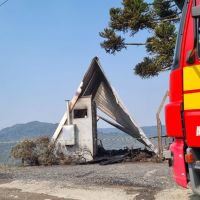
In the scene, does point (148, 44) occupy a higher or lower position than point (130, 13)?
lower

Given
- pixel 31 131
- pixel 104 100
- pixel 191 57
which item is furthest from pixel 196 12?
pixel 31 131

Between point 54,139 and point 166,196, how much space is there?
980 cm

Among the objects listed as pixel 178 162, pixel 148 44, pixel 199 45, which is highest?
pixel 148 44

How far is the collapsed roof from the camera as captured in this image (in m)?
17.5

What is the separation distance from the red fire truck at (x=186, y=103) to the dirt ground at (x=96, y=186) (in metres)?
2.06

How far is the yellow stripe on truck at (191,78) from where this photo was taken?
524cm

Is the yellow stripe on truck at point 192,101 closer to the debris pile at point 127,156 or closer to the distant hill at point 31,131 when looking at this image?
the debris pile at point 127,156

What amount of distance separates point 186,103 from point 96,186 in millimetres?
4582

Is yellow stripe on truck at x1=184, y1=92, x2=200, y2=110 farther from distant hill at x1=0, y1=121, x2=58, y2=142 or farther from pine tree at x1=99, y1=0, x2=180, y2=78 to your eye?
distant hill at x1=0, y1=121, x2=58, y2=142

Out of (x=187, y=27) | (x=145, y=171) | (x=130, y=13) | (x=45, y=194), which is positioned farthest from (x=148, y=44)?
(x=187, y=27)

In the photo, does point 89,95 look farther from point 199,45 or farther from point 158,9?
point 199,45

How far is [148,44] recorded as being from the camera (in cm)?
1479

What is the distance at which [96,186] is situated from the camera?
950cm

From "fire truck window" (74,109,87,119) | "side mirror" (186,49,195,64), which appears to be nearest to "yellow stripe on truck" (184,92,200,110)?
"side mirror" (186,49,195,64)
